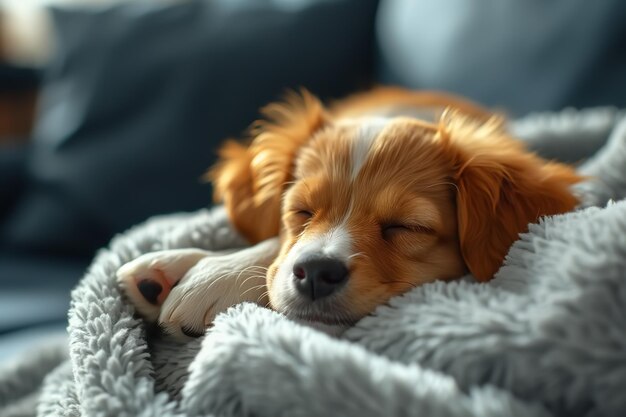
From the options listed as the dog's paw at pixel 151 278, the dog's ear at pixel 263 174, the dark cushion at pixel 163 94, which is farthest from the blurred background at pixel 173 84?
the dog's paw at pixel 151 278

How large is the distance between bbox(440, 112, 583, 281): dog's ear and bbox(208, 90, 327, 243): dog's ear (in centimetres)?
30

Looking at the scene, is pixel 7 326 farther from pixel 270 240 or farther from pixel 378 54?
pixel 378 54

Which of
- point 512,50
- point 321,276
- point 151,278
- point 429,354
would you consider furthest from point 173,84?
point 429,354

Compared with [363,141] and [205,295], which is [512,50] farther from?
[205,295]

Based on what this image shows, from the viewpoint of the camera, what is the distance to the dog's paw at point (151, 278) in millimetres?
1024

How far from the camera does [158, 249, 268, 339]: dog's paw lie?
38.0 inches

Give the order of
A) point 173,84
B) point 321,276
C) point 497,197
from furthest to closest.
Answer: point 173,84 < point 497,197 < point 321,276

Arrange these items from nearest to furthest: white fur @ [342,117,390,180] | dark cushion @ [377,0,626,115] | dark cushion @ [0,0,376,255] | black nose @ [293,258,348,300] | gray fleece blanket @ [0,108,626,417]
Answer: gray fleece blanket @ [0,108,626,417], black nose @ [293,258,348,300], white fur @ [342,117,390,180], dark cushion @ [377,0,626,115], dark cushion @ [0,0,376,255]

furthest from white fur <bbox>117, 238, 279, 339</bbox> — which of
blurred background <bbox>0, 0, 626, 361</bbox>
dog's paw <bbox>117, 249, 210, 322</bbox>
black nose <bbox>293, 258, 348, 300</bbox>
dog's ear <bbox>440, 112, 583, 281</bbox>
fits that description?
blurred background <bbox>0, 0, 626, 361</bbox>

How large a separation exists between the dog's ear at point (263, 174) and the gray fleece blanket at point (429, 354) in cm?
35

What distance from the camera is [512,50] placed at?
1711mm

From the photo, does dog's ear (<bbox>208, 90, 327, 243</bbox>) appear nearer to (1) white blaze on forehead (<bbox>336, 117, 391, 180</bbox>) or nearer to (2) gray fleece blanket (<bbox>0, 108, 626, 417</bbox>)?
(1) white blaze on forehead (<bbox>336, 117, 391, 180</bbox>)

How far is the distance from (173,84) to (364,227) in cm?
120

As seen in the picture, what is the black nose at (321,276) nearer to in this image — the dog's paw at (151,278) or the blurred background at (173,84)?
the dog's paw at (151,278)
